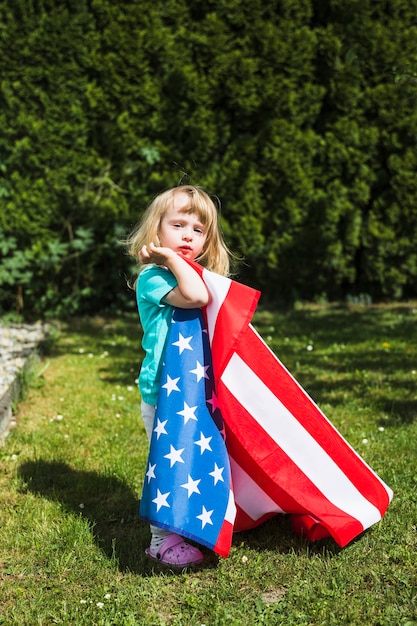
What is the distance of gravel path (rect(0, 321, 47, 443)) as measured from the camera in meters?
4.26

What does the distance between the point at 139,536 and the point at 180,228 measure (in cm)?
128

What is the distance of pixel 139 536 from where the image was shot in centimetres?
296

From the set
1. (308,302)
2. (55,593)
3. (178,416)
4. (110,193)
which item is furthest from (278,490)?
(308,302)

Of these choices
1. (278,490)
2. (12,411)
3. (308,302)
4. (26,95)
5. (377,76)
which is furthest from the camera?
(308,302)

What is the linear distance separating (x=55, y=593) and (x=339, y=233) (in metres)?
5.88

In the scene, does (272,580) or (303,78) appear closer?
(272,580)

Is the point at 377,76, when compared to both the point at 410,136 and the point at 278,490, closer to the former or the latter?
the point at 410,136

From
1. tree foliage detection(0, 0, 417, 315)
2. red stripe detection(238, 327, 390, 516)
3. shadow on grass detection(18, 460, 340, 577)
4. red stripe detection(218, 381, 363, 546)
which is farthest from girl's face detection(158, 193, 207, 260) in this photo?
tree foliage detection(0, 0, 417, 315)

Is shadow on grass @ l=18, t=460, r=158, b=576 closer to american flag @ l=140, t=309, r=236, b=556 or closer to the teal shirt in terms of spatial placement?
american flag @ l=140, t=309, r=236, b=556

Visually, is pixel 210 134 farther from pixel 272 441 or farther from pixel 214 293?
pixel 272 441

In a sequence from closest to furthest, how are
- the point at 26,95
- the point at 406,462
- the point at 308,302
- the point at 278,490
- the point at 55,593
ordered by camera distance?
the point at 55,593
the point at 278,490
the point at 406,462
the point at 26,95
the point at 308,302

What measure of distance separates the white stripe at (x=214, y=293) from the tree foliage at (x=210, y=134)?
465 centimetres

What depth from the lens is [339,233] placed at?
7.74 m

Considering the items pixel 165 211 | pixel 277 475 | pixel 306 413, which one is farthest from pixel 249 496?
pixel 165 211
